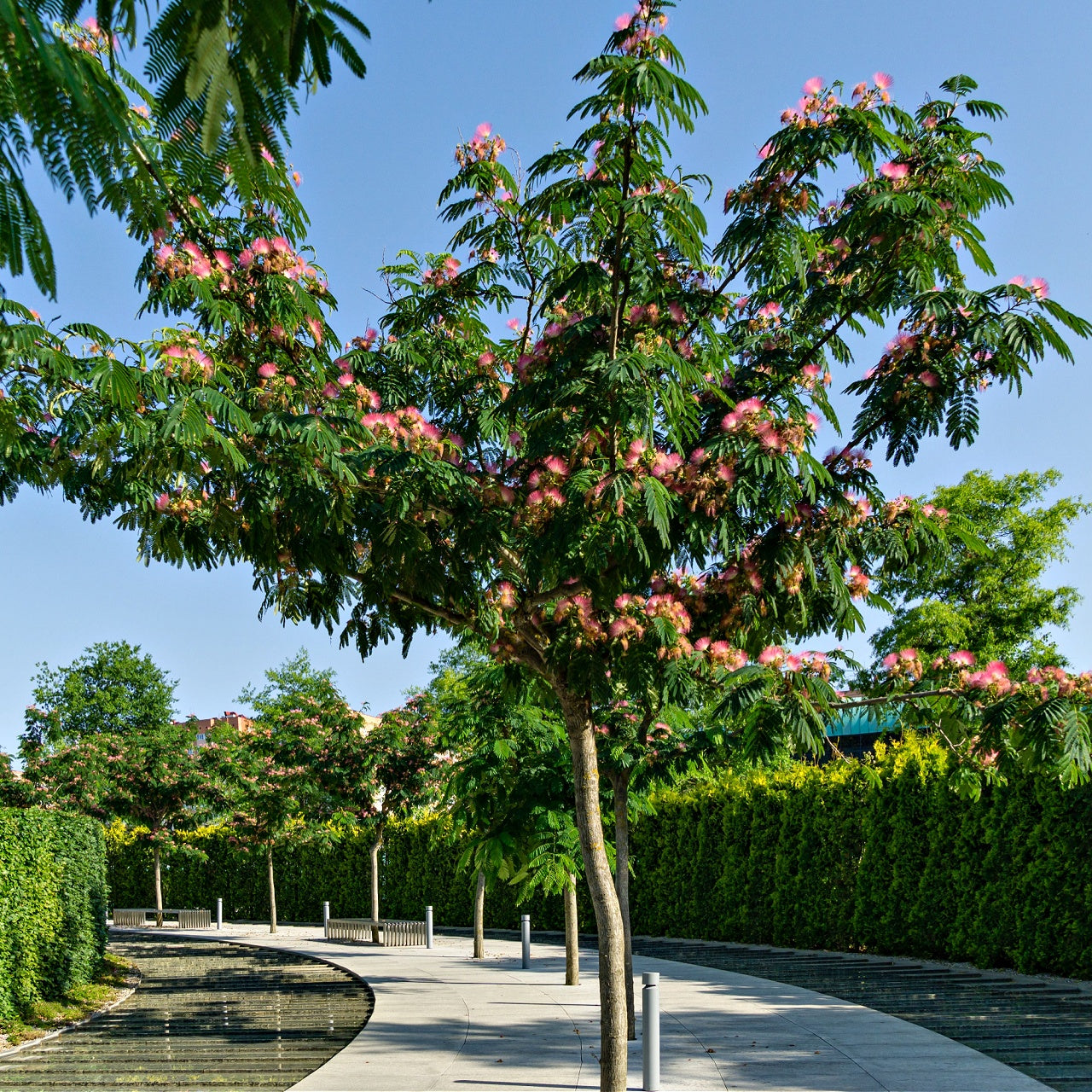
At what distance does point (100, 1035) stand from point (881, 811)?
42.7 feet

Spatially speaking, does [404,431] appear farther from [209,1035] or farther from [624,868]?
[209,1035]

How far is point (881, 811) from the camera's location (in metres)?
18.5

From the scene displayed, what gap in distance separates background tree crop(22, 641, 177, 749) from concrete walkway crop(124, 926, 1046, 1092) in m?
44.9

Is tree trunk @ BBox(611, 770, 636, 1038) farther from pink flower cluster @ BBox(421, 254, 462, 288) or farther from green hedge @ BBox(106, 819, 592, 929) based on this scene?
green hedge @ BBox(106, 819, 592, 929)

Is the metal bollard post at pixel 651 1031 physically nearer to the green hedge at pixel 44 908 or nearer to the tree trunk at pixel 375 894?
the green hedge at pixel 44 908

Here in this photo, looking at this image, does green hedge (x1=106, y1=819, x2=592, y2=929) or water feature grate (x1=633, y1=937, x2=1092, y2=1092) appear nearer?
water feature grate (x1=633, y1=937, x2=1092, y2=1092)

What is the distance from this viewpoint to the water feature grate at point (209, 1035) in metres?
9.66

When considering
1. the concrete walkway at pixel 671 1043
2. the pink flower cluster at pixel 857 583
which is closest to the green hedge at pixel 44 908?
the concrete walkway at pixel 671 1043

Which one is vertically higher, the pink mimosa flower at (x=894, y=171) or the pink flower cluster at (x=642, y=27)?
the pink flower cluster at (x=642, y=27)

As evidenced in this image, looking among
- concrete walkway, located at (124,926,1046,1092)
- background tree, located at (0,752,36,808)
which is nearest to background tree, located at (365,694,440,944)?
concrete walkway, located at (124,926,1046,1092)

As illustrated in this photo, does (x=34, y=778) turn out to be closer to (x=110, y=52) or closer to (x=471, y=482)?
(x=471, y=482)

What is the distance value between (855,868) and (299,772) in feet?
44.4

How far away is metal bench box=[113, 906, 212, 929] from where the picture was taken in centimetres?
3061

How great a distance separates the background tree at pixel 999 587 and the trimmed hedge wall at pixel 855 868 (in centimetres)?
861
